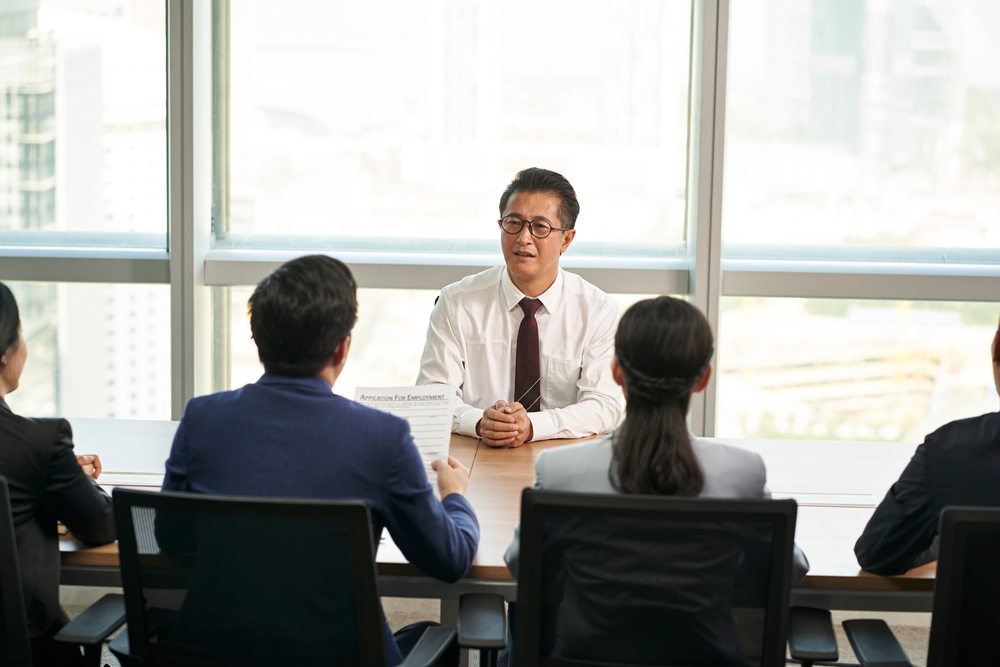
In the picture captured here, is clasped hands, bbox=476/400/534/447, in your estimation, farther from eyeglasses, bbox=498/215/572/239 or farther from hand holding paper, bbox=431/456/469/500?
eyeglasses, bbox=498/215/572/239

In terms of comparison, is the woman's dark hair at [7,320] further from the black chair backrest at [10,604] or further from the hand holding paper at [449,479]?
the hand holding paper at [449,479]

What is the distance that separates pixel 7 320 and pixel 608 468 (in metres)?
1.15

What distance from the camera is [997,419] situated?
1.38 meters

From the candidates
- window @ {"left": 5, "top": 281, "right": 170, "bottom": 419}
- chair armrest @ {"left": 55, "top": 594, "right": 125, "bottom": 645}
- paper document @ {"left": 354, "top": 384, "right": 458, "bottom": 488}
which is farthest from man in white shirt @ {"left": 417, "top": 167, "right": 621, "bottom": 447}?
window @ {"left": 5, "top": 281, "right": 170, "bottom": 419}

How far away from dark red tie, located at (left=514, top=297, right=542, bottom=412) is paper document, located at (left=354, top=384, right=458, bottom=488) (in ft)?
1.76

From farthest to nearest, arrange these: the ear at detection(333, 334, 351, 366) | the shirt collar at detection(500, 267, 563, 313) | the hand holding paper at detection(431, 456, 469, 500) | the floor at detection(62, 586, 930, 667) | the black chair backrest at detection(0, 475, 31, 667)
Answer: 1. the floor at detection(62, 586, 930, 667)
2. the shirt collar at detection(500, 267, 563, 313)
3. the hand holding paper at detection(431, 456, 469, 500)
4. the ear at detection(333, 334, 351, 366)
5. the black chair backrest at detection(0, 475, 31, 667)

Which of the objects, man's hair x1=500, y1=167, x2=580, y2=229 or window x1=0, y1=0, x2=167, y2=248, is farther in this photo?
window x1=0, y1=0, x2=167, y2=248

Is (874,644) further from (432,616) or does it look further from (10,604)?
(432,616)

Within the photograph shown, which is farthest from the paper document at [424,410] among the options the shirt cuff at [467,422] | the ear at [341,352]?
the ear at [341,352]

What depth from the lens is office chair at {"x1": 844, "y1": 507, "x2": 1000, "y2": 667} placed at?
114 centimetres

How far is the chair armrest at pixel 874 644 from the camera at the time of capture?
1254 millimetres

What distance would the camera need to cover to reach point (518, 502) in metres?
1.76

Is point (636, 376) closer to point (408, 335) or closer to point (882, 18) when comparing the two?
point (408, 335)

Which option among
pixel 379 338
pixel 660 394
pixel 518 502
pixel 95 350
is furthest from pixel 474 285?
pixel 95 350
